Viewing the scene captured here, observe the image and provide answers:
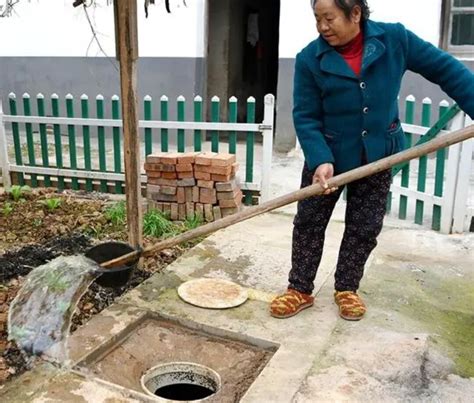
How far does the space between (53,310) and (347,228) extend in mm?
1601

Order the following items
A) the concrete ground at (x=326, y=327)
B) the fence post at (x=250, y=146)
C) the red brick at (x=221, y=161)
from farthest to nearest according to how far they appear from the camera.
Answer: the fence post at (x=250, y=146) < the red brick at (x=221, y=161) < the concrete ground at (x=326, y=327)

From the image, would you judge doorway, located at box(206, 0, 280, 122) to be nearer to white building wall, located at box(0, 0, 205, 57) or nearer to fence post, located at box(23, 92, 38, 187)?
white building wall, located at box(0, 0, 205, 57)

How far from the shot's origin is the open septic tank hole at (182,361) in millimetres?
2586

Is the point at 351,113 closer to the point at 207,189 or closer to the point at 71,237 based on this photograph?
the point at 207,189

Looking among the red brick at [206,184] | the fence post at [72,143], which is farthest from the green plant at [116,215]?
the fence post at [72,143]

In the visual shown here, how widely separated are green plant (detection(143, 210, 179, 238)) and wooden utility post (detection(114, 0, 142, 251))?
99cm

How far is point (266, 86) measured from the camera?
10648 millimetres

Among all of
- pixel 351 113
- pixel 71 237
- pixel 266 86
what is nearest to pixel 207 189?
pixel 71 237

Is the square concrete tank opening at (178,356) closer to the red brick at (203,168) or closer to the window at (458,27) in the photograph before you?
the red brick at (203,168)

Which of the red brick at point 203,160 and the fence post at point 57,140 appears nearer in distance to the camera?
the red brick at point 203,160

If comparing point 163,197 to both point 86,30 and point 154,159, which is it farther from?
point 86,30

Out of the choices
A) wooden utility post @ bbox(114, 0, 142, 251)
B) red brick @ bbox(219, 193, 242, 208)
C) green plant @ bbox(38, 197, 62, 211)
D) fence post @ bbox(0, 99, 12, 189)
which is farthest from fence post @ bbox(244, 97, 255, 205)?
fence post @ bbox(0, 99, 12, 189)

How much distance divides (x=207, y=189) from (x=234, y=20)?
17.5ft

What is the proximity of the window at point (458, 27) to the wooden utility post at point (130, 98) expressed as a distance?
5291 millimetres
